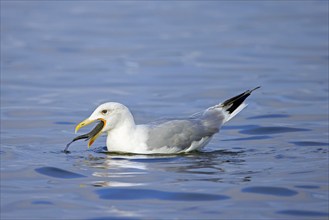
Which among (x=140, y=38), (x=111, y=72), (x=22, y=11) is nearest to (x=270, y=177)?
(x=111, y=72)

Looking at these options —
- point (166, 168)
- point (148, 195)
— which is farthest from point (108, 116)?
point (148, 195)

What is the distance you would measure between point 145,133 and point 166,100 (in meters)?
4.86

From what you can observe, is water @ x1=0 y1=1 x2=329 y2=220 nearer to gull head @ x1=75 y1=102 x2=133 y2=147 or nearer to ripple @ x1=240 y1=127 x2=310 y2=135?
ripple @ x1=240 y1=127 x2=310 y2=135

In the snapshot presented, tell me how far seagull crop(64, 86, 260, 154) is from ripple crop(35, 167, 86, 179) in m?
0.93

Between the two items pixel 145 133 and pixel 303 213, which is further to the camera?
pixel 145 133

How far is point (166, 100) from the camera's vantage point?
17.0 meters

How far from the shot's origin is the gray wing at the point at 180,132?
1219 cm

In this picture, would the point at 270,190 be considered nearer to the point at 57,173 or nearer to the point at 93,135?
the point at 57,173

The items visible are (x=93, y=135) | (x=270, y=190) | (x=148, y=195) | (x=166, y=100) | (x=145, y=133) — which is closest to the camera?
(x=148, y=195)

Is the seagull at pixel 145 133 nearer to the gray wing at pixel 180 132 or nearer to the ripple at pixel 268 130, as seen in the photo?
the gray wing at pixel 180 132

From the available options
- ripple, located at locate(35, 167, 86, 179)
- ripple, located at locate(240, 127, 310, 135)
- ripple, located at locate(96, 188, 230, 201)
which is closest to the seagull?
ripple, located at locate(35, 167, 86, 179)

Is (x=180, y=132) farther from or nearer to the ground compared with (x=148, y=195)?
farther from the ground

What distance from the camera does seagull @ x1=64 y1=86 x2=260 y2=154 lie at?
40.0ft

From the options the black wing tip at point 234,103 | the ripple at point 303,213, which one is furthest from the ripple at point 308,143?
the ripple at point 303,213
